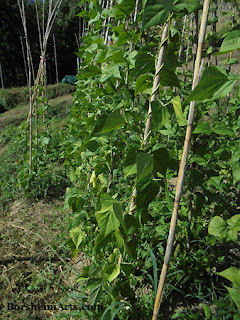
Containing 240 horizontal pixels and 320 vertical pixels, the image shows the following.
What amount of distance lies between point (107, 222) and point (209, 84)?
69 centimetres

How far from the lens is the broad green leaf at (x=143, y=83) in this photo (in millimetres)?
1013

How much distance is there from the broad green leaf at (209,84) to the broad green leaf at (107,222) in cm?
65

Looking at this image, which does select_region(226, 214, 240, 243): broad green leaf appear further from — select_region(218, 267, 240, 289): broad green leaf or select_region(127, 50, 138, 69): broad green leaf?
select_region(127, 50, 138, 69): broad green leaf

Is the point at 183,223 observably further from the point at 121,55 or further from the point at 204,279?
the point at 121,55

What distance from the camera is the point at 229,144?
1.71 m

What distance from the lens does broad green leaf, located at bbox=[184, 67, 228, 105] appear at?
23.6 inches

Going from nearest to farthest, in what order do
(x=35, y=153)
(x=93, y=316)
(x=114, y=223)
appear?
(x=114, y=223) → (x=93, y=316) → (x=35, y=153)

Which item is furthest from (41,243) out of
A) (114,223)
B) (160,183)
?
(160,183)

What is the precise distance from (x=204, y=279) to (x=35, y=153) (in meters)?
2.42

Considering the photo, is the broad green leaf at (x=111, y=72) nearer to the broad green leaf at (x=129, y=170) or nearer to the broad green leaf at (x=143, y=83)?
the broad green leaf at (x=143, y=83)

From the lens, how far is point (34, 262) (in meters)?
2.08

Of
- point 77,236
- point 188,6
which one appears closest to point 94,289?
point 77,236

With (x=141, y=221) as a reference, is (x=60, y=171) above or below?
below

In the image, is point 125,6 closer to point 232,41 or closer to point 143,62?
point 143,62
